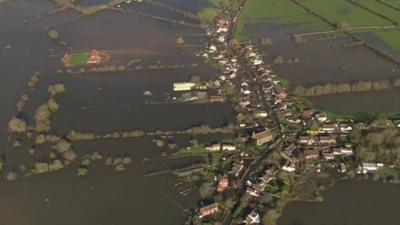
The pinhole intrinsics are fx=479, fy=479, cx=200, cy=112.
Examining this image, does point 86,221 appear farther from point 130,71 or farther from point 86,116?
point 130,71

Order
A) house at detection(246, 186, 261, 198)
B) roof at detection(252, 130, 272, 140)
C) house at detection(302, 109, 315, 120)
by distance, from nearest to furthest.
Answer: house at detection(246, 186, 261, 198), roof at detection(252, 130, 272, 140), house at detection(302, 109, 315, 120)

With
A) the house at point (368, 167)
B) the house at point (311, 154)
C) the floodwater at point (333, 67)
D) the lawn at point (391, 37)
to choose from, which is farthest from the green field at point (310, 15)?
the house at point (368, 167)

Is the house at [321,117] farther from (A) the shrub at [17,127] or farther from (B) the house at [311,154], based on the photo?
(A) the shrub at [17,127]

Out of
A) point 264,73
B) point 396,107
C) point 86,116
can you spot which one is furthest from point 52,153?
point 396,107

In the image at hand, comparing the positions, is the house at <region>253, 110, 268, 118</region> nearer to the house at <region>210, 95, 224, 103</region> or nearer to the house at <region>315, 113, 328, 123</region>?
the house at <region>210, 95, 224, 103</region>

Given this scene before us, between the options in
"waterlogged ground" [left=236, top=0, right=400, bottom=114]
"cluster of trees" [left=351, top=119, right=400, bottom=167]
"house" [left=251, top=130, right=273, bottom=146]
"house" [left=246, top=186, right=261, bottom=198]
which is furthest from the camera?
"waterlogged ground" [left=236, top=0, right=400, bottom=114]

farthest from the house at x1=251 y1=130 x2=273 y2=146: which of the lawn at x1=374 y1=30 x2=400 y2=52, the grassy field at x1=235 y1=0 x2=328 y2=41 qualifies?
the lawn at x1=374 y1=30 x2=400 y2=52
